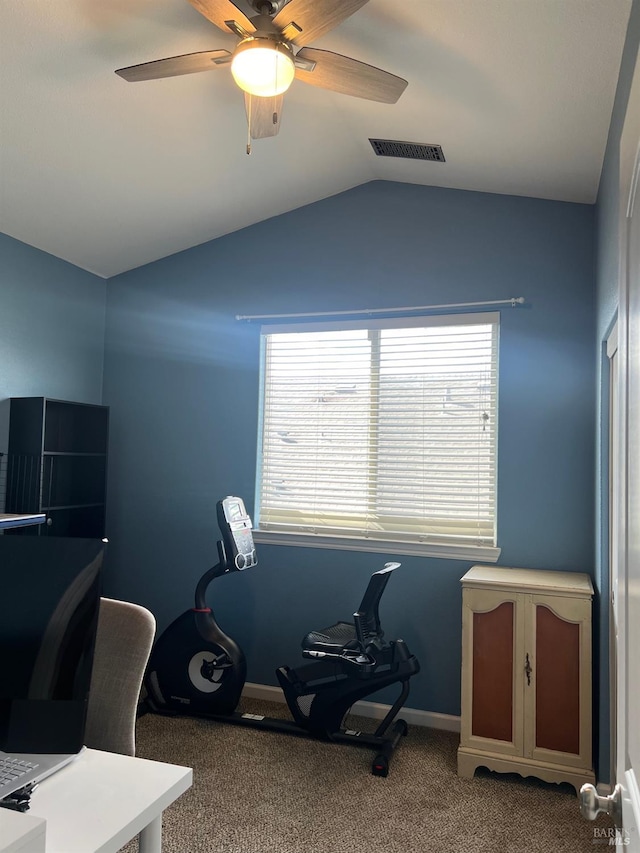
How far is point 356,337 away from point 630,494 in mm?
3105

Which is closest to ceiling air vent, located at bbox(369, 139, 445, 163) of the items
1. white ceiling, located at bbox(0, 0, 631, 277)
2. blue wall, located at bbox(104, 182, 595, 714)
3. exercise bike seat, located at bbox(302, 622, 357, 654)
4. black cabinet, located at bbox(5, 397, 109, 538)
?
white ceiling, located at bbox(0, 0, 631, 277)

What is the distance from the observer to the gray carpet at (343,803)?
2.45 m

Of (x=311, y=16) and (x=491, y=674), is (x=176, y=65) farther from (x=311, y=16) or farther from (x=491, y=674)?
(x=491, y=674)

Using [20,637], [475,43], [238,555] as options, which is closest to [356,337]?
[238,555]

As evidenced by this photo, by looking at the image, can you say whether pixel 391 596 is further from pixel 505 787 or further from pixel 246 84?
pixel 246 84

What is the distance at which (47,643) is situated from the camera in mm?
1231

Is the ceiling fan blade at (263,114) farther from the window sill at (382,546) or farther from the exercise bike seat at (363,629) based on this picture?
the window sill at (382,546)

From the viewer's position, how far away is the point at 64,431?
4211 millimetres

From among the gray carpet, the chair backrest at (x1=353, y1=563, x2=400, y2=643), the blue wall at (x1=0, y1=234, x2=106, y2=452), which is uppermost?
the blue wall at (x1=0, y1=234, x2=106, y2=452)

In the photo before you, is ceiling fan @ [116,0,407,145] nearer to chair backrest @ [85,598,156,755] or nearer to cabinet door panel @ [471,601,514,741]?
chair backrest @ [85,598,156,755]

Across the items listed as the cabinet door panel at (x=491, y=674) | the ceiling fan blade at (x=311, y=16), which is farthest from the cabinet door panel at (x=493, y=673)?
the ceiling fan blade at (x=311, y=16)

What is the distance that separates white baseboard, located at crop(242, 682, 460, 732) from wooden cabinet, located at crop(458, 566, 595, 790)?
54cm

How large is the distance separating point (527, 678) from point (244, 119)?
2969mm

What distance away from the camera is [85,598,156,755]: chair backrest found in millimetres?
1594
